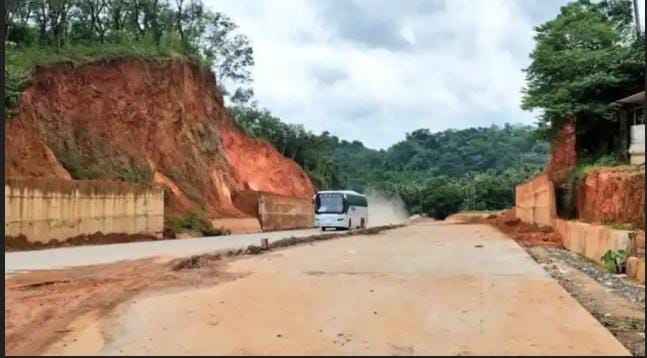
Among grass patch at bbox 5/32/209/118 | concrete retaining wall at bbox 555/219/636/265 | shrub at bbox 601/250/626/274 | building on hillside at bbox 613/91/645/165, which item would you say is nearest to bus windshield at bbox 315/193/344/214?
grass patch at bbox 5/32/209/118

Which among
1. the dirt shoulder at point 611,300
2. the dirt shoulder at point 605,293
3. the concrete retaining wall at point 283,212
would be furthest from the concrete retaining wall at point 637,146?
the concrete retaining wall at point 283,212

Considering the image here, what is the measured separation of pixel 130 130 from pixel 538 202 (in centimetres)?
2133

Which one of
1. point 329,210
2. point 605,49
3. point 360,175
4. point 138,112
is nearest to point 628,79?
point 605,49

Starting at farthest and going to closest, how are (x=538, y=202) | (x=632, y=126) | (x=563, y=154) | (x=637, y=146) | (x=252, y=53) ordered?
(x=252, y=53) → (x=563, y=154) → (x=538, y=202) → (x=632, y=126) → (x=637, y=146)

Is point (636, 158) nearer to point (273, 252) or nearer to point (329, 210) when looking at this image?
point (273, 252)

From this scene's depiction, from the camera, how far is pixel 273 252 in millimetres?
21969

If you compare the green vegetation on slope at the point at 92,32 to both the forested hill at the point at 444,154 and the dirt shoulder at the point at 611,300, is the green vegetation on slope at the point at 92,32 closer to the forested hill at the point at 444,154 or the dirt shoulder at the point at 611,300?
the dirt shoulder at the point at 611,300

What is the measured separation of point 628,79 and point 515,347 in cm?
2567

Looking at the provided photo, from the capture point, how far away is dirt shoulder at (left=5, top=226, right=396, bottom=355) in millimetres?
8276

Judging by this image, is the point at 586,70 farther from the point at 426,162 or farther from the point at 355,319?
the point at 426,162

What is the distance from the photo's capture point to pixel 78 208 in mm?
28422

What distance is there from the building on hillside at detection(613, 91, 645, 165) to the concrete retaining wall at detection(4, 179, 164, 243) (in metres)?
19.9

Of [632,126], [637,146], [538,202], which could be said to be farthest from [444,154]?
[637,146]

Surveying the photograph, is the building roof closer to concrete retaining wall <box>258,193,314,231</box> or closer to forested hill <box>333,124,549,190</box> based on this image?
concrete retaining wall <box>258,193,314,231</box>
